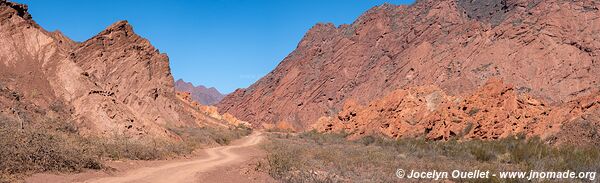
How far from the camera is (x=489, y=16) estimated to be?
86.6 m

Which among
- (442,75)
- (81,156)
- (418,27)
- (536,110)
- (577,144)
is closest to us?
(81,156)

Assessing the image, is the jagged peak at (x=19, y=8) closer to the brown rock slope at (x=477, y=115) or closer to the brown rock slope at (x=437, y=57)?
the brown rock slope at (x=477, y=115)

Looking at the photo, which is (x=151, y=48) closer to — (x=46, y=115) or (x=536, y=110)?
(x=46, y=115)

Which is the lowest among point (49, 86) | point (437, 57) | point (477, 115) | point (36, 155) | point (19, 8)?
point (477, 115)

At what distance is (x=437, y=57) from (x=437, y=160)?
59387mm

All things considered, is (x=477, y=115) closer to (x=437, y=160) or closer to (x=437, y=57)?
(x=437, y=160)

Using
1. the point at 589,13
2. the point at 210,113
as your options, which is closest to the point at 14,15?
the point at 210,113

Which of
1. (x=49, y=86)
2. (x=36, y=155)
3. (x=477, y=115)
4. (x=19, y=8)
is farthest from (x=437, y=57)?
(x=36, y=155)

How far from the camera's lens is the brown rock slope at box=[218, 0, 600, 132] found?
62000 millimetres

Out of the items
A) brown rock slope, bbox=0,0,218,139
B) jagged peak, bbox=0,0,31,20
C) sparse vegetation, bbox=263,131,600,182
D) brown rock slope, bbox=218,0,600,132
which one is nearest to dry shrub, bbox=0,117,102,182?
sparse vegetation, bbox=263,131,600,182

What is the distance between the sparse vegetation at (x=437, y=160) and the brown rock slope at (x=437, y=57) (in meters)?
29.9

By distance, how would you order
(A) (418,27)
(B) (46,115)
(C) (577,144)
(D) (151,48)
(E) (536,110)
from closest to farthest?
1. (B) (46,115)
2. (C) (577,144)
3. (E) (536,110)
4. (D) (151,48)
5. (A) (418,27)

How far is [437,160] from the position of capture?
75.6ft

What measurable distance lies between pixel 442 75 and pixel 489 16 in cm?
2194
